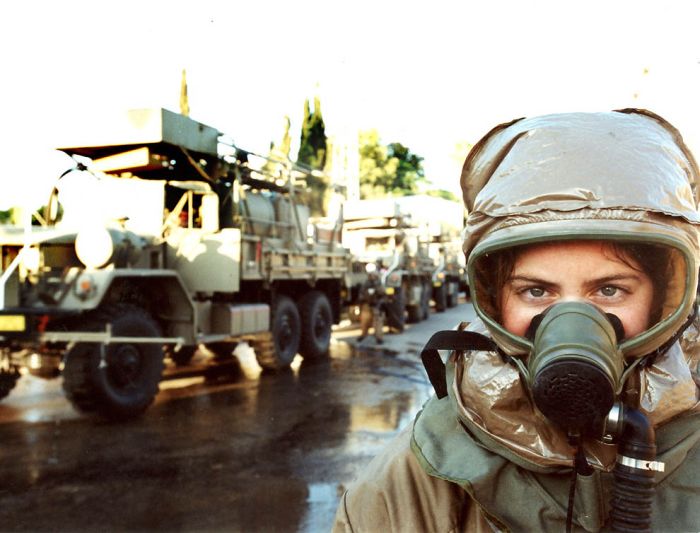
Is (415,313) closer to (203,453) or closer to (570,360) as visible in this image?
(203,453)

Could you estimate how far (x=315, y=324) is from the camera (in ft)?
31.1

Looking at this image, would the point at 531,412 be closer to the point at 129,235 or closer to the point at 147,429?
the point at 147,429

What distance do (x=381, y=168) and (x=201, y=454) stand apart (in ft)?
93.3

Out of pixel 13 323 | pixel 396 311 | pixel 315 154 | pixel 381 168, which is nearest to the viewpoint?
pixel 13 323

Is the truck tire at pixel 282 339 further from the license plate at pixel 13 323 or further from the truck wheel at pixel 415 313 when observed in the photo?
the truck wheel at pixel 415 313

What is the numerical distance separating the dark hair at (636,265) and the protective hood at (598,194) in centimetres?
2

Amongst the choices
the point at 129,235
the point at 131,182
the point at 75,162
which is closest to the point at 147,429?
the point at 129,235

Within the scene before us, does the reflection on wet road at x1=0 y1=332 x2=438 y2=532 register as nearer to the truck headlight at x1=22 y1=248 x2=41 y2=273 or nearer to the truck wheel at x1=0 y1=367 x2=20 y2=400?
the truck wheel at x1=0 y1=367 x2=20 y2=400

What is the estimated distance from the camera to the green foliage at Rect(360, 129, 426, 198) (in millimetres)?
31906

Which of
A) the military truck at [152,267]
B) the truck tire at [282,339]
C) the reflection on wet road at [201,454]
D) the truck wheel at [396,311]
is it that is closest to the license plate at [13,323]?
the military truck at [152,267]

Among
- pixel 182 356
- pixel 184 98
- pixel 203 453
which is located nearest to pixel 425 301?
pixel 182 356

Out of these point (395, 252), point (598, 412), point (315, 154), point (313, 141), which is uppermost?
point (313, 141)

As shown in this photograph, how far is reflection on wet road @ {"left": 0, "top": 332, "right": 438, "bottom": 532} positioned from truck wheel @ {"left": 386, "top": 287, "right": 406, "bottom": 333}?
4763 millimetres

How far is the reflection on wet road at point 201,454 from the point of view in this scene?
3725mm
